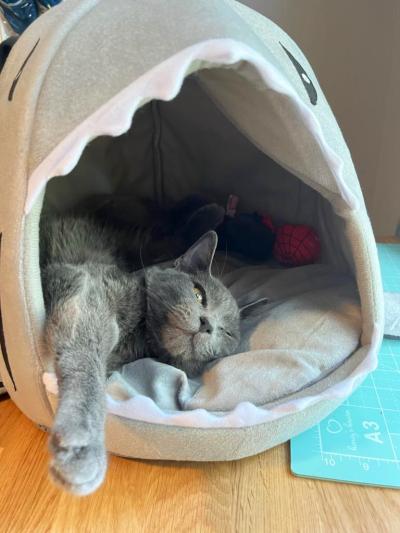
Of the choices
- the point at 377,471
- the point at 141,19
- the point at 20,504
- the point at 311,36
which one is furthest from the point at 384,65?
the point at 20,504

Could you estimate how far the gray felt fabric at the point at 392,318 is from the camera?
1.24 meters

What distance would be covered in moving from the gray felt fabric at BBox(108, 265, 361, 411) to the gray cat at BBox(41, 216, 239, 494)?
59 millimetres

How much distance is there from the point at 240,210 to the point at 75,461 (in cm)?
102

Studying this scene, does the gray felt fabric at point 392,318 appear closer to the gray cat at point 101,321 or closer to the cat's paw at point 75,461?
the gray cat at point 101,321

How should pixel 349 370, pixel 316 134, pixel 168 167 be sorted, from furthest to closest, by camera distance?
pixel 168 167, pixel 349 370, pixel 316 134

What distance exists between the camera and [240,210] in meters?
1.48

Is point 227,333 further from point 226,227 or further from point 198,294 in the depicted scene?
point 226,227

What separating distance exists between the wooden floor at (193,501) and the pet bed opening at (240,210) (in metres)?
0.15

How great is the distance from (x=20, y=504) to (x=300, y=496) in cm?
51

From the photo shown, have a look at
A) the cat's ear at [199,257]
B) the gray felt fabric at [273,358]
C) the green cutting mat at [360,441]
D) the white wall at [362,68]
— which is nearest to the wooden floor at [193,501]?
the green cutting mat at [360,441]

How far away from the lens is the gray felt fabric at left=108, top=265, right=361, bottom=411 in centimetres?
85

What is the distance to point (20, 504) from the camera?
80cm

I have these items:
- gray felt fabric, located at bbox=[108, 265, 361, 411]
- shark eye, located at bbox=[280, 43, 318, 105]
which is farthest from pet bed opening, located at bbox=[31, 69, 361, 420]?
shark eye, located at bbox=[280, 43, 318, 105]

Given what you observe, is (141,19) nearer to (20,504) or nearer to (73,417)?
(73,417)
